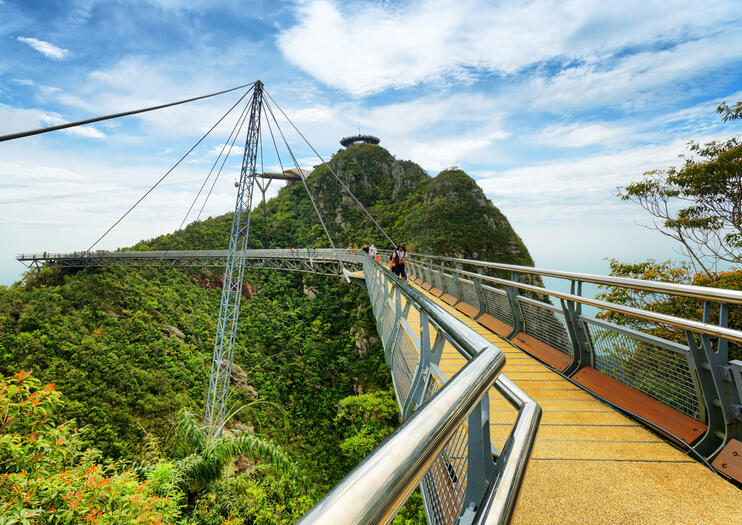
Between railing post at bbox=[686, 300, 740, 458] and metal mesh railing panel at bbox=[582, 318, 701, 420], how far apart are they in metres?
0.10

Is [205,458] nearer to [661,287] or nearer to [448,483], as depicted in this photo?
[448,483]

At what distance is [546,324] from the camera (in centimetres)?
437

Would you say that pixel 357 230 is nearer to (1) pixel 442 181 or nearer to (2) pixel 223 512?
(1) pixel 442 181

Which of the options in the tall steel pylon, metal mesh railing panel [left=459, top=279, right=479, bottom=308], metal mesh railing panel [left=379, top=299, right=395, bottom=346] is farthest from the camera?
the tall steel pylon

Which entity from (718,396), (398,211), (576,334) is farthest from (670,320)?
(398,211)

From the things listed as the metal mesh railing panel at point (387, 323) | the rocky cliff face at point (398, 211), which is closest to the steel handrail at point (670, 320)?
the metal mesh railing panel at point (387, 323)

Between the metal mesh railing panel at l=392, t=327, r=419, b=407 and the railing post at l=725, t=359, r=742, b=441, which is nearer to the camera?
the railing post at l=725, t=359, r=742, b=441

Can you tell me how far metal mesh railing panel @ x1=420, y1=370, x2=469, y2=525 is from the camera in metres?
1.64

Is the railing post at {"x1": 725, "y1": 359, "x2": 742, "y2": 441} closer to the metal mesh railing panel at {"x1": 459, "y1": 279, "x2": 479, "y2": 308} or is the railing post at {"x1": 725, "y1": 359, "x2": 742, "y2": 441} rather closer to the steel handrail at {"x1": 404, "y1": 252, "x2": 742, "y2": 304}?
the steel handrail at {"x1": 404, "y1": 252, "x2": 742, "y2": 304}

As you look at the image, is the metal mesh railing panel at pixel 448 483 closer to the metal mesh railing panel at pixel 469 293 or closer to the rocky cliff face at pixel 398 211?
the metal mesh railing panel at pixel 469 293

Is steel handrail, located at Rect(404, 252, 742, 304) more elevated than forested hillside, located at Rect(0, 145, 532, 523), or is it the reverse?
steel handrail, located at Rect(404, 252, 742, 304)

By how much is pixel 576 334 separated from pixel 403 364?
193 cm

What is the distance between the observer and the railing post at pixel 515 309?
4980 millimetres

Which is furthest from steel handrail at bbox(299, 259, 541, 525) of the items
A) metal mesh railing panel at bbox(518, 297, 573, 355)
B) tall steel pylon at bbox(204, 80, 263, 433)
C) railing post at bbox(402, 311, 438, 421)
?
tall steel pylon at bbox(204, 80, 263, 433)
